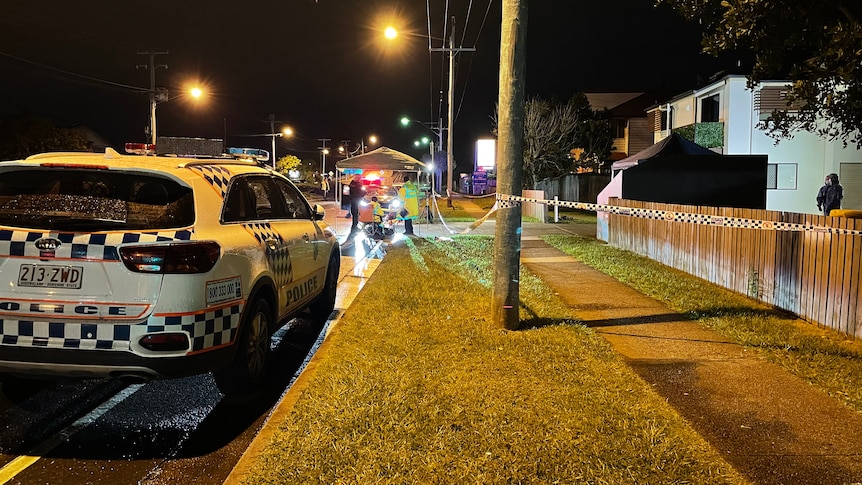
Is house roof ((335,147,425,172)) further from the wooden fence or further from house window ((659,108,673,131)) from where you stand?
house window ((659,108,673,131))

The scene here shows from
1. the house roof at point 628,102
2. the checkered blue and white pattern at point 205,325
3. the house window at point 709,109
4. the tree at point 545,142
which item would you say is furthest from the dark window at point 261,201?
the house roof at point 628,102

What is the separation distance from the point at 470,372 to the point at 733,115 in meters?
26.7

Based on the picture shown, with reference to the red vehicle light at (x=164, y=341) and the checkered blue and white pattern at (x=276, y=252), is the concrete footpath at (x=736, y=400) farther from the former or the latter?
the checkered blue and white pattern at (x=276, y=252)

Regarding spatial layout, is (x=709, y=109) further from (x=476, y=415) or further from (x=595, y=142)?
(x=476, y=415)

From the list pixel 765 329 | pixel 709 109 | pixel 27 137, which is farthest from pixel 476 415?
pixel 27 137

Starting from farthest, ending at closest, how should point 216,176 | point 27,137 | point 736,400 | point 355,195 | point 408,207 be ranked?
point 27,137
point 408,207
point 355,195
point 216,176
point 736,400

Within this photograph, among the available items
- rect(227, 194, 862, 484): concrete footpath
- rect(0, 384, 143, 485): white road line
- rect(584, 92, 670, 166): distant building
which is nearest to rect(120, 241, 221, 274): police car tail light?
rect(227, 194, 862, 484): concrete footpath

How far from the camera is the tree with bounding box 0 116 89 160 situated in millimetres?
41375

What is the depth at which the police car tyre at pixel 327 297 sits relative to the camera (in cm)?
719

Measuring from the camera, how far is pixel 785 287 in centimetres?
735

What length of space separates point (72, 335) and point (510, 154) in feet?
12.9

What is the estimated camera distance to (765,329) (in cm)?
643

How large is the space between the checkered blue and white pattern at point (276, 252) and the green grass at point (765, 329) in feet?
13.5

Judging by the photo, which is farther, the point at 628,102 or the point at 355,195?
the point at 628,102
